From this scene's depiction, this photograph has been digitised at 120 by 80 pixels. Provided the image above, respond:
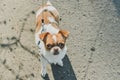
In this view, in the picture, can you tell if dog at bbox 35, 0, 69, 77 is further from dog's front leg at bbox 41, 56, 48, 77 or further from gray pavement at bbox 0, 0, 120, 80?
gray pavement at bbox 0, 0, 120, 80

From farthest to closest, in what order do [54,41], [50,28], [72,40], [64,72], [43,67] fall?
[72,40], [64,72], [43,67], [50,28], [54,41]

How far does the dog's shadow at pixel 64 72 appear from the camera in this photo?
16.1 feet

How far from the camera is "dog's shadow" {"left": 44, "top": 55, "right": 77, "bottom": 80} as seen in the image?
193 inches

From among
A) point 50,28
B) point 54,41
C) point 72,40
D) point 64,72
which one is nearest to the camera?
point 54,41

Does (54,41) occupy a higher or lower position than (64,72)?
higher

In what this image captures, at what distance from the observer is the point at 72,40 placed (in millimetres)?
5258

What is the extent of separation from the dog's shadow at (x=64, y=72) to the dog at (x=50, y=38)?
9 centimetres

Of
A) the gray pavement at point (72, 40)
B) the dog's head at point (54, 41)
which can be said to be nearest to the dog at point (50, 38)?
the dog's head at point (54, 41)

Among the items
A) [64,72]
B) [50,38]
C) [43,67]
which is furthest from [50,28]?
[64,72]

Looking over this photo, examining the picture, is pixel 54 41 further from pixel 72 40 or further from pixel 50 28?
pixel 72 40

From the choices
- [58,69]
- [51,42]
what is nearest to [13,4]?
[58,69]

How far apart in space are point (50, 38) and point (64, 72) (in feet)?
3.26

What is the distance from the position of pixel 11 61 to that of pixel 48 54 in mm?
948

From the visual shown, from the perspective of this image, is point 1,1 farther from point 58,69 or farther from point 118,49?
point 118,49
